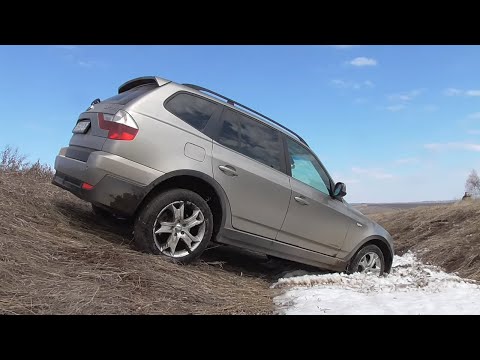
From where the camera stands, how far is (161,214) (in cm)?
401

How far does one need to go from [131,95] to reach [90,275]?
75.0 inches

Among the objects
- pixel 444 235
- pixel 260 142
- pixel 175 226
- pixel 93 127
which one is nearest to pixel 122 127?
pixel 93 127

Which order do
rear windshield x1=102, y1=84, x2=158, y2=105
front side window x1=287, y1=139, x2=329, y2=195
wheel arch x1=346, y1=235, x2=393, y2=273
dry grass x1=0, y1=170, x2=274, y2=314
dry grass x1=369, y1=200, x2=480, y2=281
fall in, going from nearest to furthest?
dry grass x1=0, y1=170, x2=274, y2=314 → rear windshield x1=102, y1=84, x2=158, y2=105 → front side window x1=287, y1=139, x2=329, y2=195 → wheel arch x1=346, y1=235, x2=393, y2=273 → dry grass x1=369, y1=200, x2=480, y2=281

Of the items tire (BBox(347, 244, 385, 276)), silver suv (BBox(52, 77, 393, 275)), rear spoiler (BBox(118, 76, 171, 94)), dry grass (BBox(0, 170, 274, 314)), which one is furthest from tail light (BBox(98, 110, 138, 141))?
tire (BBox(347, 244, 385, 276))

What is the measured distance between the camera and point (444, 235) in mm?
8812

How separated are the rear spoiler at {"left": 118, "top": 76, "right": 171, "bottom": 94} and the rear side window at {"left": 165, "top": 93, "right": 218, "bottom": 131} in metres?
0.22

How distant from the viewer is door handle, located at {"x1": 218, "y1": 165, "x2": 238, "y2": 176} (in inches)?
169

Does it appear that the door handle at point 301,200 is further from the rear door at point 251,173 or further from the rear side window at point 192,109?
the rear side window at point 192,109

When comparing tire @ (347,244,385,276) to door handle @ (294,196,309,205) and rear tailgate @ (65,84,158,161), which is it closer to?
door handle @ (294,196,309,205)
